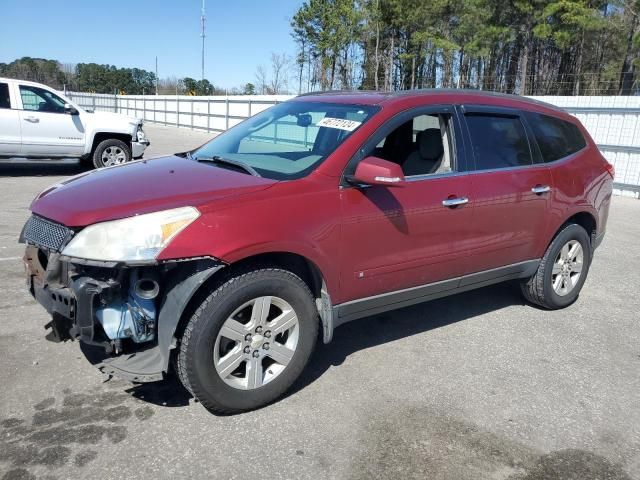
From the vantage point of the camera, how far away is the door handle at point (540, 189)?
437 cm

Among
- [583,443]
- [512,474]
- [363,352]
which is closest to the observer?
[512,474]

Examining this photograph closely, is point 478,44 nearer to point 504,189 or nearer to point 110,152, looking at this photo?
point 110,152

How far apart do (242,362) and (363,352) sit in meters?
1.17

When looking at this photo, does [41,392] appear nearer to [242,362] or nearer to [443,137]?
[242,362]

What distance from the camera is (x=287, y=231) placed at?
3018 mm

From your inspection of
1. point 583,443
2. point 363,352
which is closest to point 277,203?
point 363,352

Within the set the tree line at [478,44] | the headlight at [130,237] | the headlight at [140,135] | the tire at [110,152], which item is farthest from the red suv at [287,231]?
the tree line at [478,44]

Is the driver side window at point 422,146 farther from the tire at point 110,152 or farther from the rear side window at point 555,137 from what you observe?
the tire at point 110,152

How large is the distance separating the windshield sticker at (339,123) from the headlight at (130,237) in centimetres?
124

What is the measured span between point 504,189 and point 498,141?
393 mm

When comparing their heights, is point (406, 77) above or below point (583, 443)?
above

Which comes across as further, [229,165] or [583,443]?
[229,165]

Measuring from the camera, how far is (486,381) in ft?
11.9

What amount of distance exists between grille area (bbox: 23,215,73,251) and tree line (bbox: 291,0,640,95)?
27.1 metres
